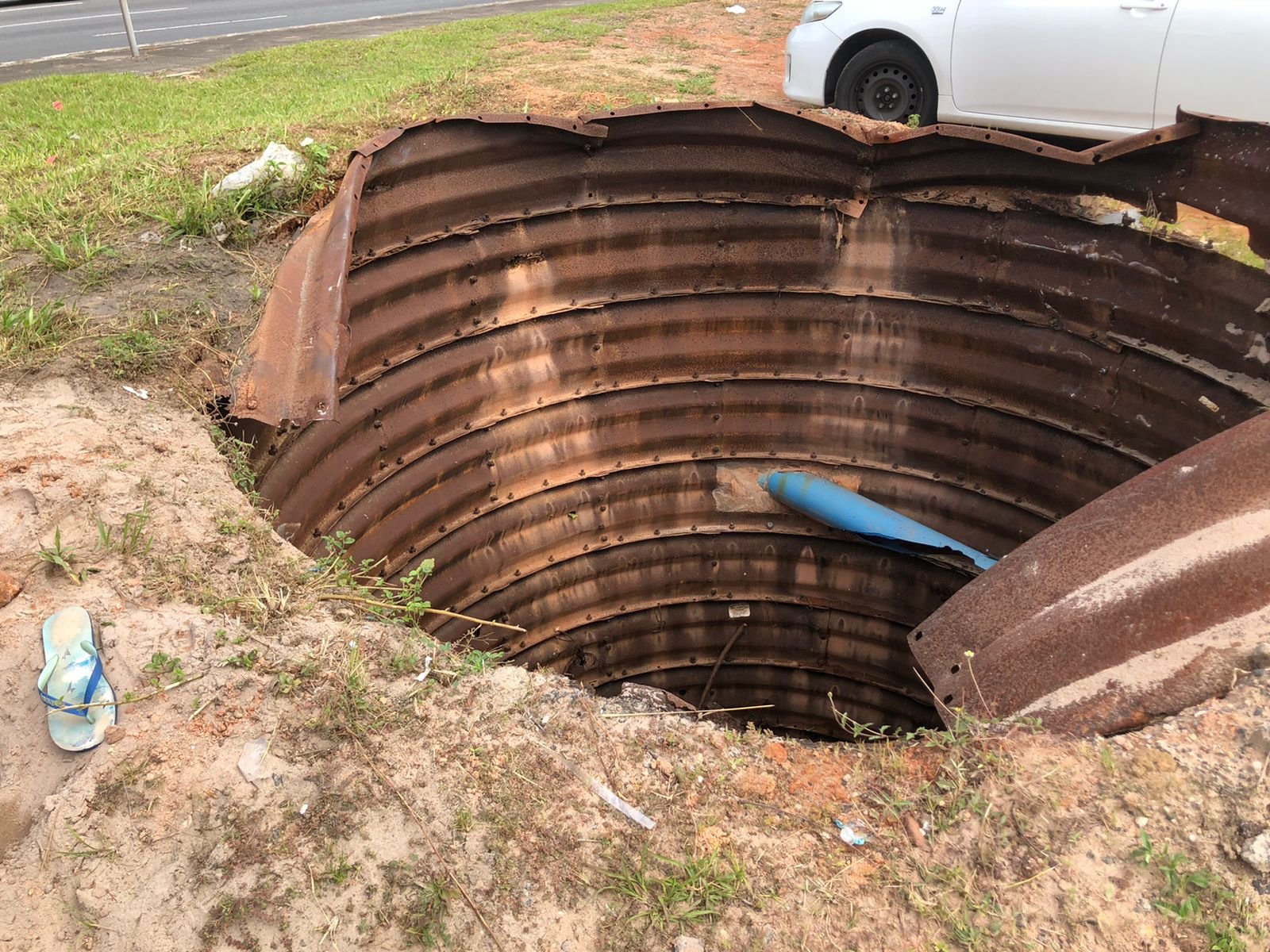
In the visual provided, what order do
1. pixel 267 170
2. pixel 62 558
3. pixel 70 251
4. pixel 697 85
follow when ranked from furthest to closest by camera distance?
pixel 697 85
pixel 267 170
pixel 70 251
pixel 62 558

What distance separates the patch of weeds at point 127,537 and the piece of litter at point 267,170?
3.34 metres

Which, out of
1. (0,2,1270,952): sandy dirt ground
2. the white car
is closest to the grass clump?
(0,2,1270,952): sandy dirt ground

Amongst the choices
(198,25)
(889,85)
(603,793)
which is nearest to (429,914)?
(603,793)

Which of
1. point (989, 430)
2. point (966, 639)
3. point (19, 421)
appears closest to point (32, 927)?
point (19, 421)

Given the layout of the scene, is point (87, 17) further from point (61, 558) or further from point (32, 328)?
point (61, 558)

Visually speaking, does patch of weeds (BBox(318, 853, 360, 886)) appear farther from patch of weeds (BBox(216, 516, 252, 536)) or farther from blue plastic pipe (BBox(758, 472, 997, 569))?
blue plastic pipe (BBox(758, 472, 997, 569))

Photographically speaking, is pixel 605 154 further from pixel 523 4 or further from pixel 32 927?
pixel 523 4

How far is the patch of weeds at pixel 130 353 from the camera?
4.91 meters

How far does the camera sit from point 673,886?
9.46 ft

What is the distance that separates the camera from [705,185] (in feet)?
24.3

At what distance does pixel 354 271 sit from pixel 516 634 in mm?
3539

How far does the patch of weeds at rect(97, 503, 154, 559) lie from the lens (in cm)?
381

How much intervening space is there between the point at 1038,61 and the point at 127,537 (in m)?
7.56

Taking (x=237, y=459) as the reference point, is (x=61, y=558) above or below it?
above
